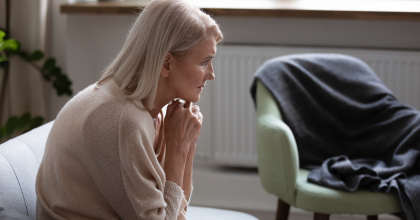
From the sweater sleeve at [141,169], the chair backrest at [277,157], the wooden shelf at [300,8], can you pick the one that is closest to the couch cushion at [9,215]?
the sweater sleeve at [141,169]

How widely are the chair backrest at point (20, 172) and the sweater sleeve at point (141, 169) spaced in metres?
0.30

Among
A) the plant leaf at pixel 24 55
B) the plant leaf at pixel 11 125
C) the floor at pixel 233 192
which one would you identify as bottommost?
the floor at pixel 233 192

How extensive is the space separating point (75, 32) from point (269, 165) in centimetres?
143

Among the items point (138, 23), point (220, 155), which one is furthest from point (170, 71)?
point (220, 155)

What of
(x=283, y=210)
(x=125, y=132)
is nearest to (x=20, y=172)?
(x=125, y=132)

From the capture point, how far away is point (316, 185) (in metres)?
1.80

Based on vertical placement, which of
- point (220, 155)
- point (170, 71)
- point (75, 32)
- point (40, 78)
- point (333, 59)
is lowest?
point (220, 155)

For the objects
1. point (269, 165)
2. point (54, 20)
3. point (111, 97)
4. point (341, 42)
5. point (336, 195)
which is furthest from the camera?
point (54, 20)

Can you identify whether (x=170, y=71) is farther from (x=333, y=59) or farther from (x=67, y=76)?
(x=67, y=76)

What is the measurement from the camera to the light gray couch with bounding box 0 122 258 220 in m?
1.10

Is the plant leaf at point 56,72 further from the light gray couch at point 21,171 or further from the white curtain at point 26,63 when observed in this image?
the light gray couch at point 21,171

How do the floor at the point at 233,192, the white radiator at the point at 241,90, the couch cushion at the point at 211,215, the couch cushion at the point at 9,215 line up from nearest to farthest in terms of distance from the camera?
1. the couch cushion at the point at 9,215
2. the couch cushion at the point at 211,215
3. the white radiator at the point at 241,90
4. the floor at the point at 233,192

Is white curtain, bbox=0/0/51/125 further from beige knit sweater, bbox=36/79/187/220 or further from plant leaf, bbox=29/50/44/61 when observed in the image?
beige knit sweater, bbox=36/79/187/220

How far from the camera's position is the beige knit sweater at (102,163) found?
1.01 meters
